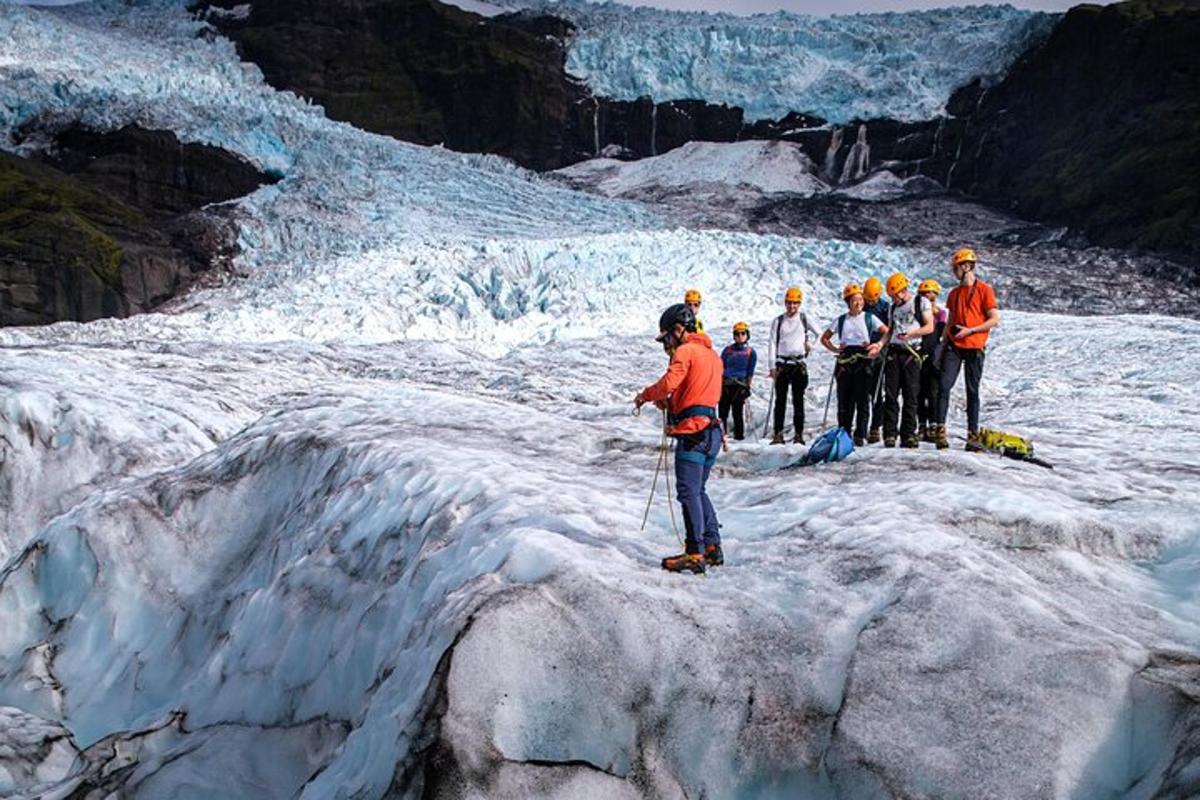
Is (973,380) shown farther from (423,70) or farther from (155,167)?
(423,70)

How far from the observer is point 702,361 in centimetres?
643

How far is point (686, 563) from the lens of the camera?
619 centimetres

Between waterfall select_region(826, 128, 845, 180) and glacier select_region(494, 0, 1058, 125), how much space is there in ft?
2.99

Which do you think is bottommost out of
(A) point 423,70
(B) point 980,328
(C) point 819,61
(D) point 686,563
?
(D) point 686,563

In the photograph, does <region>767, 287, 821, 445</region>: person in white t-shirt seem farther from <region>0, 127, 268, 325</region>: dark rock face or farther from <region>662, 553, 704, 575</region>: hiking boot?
<region>0, 127, 268, 325</region>: dark rock face

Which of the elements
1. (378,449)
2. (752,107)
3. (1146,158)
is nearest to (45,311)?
(378,449)

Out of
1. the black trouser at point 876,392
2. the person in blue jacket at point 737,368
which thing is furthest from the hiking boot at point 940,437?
the person in blue jacket at point 737,368

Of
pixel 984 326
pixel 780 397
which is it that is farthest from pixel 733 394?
pixel 984 326

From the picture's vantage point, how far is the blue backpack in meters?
9.24

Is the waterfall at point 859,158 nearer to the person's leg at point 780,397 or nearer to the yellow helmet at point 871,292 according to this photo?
the person's leg at point 780,397

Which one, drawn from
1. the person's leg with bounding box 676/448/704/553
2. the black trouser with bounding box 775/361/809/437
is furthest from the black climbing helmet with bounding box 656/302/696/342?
the black trouser with bounding box 775/361/809/437

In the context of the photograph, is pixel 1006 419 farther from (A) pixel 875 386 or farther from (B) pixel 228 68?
(B) pixel 228 68

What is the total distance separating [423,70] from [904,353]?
234ft

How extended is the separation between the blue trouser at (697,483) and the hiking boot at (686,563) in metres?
0.06
